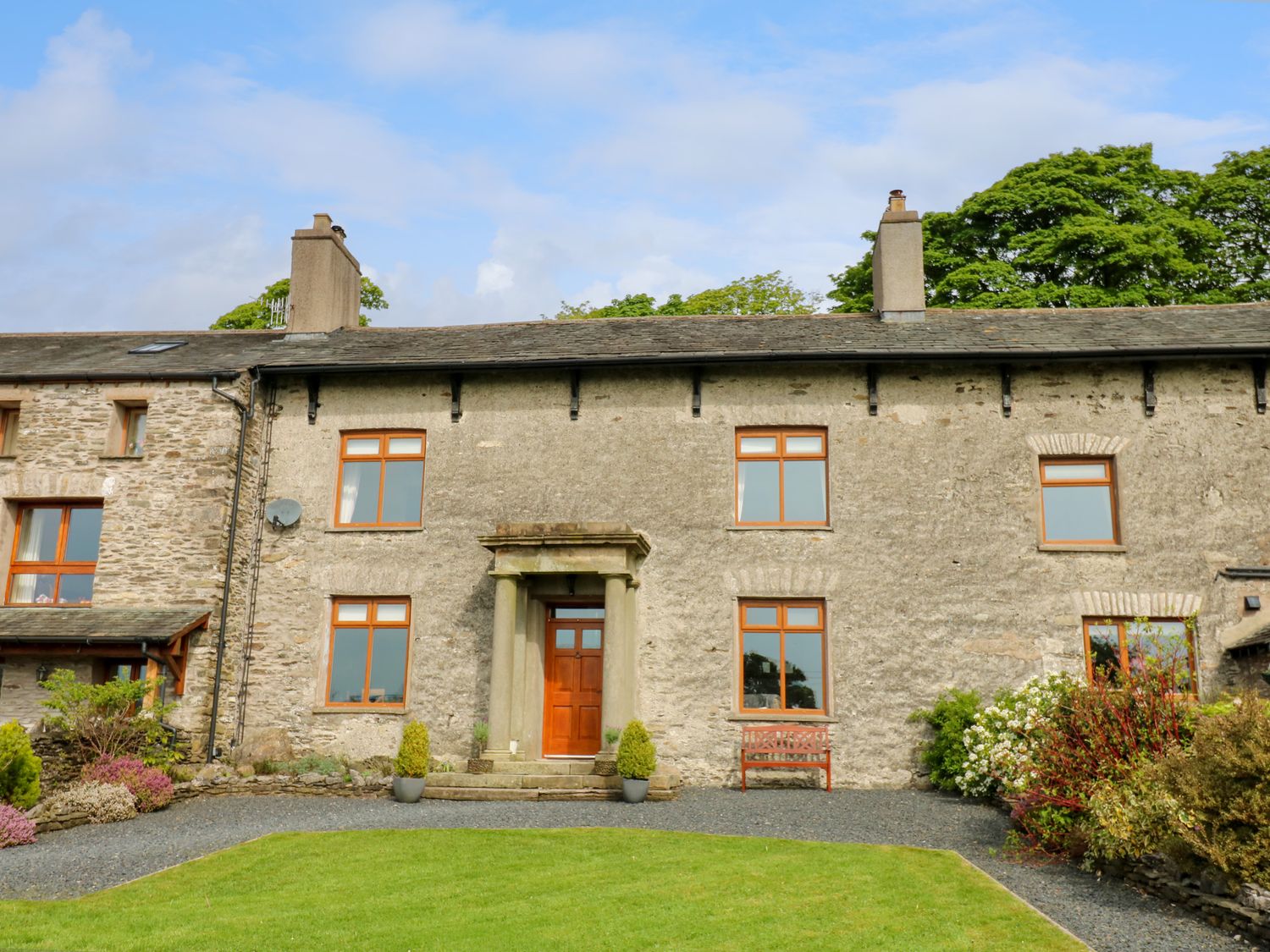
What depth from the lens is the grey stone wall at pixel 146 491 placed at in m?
15.1

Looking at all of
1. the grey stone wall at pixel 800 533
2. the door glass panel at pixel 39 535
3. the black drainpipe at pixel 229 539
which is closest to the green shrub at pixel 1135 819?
the grey stone wall at pixel 800 533

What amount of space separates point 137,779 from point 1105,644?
40.4 ft

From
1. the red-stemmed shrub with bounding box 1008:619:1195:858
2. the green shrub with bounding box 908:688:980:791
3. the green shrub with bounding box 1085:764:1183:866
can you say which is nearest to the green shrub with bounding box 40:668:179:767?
the green shrub with bounding box 908:688:980:791

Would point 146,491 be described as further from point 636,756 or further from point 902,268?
point 902,268

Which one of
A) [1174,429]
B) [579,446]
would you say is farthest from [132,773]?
[1174,429]

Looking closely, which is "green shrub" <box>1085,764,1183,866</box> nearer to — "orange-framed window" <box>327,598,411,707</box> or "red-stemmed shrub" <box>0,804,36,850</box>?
"orange-framed window" <box>327,598,411,707</box>

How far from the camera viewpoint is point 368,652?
15570 millimetres

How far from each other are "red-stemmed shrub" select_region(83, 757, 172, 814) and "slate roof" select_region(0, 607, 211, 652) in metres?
1.59

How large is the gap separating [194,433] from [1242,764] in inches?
535

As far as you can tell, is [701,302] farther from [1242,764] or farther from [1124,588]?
[1242,764]

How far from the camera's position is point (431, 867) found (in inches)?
375

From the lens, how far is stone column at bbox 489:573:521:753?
1426 centimetres

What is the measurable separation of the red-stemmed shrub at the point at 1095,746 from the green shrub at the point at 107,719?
10.5 m

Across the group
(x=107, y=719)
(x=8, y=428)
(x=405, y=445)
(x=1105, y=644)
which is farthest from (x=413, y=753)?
(x=1105, y=644)
